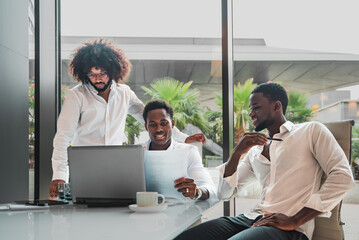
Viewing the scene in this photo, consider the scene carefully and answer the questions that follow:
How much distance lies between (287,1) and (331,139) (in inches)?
58.9

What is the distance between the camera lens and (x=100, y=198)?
1.88m

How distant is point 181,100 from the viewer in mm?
3223

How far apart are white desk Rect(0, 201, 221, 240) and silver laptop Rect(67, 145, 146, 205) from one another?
69 mm

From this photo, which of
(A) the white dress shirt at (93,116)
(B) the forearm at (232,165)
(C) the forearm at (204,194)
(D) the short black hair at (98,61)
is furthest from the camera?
(D) the short black hair at (98,61)

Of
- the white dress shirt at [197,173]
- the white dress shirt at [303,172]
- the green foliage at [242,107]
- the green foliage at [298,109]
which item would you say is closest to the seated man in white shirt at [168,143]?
the white dress shirt at [197,173]

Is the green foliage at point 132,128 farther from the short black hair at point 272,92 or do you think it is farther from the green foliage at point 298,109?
the short black hair at point 272,92

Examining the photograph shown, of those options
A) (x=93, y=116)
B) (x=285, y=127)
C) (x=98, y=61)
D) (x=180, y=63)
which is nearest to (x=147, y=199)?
(x=285, y=127)

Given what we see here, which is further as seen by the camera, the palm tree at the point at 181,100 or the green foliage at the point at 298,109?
the palm tree at the point at 181,100

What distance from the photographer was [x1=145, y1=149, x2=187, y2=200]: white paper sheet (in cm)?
192

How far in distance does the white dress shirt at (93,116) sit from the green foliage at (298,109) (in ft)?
2.44

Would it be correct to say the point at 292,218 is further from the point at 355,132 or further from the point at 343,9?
the point at 343,9

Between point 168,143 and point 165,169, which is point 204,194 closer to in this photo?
point 165,169

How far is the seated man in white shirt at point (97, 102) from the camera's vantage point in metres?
2.69

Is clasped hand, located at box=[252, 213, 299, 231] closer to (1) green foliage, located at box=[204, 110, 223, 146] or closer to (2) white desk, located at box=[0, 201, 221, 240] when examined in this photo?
(2) white desk, located at box=[0, 201, 221, 240]
